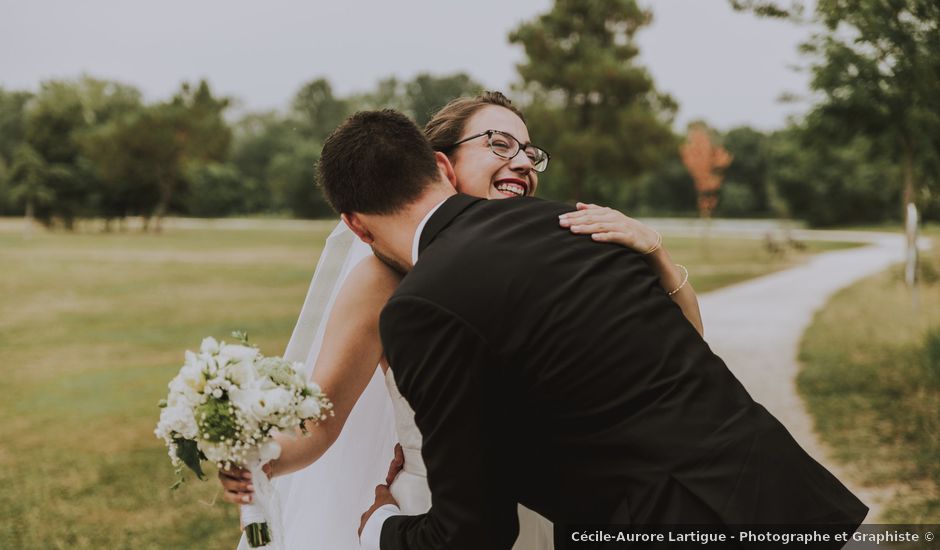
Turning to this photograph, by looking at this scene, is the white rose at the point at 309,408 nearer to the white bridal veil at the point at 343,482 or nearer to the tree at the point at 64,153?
the white bridal veil at the point at 343,482

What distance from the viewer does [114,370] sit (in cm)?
1081

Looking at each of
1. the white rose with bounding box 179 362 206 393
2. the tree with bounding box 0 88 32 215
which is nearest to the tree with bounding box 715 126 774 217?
the tree with bounding box 0 88 32 215

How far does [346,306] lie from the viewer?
91.0 inches

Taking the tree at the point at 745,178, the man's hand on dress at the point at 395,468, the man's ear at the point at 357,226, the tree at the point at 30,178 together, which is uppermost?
the man's ear at the point at 357,226

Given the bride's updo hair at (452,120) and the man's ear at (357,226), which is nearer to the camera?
the man's ear at (357,226)

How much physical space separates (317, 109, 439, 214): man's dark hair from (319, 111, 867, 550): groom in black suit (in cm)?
22

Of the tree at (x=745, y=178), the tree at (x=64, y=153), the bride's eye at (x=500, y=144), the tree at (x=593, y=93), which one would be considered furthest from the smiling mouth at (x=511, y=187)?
the tree at (x=745, y=178)

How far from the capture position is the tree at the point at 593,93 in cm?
2531

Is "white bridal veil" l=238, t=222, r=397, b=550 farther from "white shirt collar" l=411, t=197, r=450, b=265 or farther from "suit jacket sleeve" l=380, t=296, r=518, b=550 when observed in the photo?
"suit jacket sleeve" l=380, t=296, r=518, b=550

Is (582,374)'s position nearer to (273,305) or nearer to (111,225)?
(273,305)

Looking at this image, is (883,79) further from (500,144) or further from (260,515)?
(260,515)

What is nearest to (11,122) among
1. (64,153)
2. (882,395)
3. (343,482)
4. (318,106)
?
(64,153)

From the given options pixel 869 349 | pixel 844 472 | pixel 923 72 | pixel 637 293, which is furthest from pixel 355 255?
pixel 869 349

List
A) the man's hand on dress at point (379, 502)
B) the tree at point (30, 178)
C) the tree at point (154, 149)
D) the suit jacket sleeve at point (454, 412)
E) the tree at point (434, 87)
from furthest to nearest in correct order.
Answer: the tree at point (434, 87)
the tree at point (154, 149)
the tree at point (30, 178)
the man's hand on dress at point (379, 502)
the suit jacket sleeve at point (454, 412)
